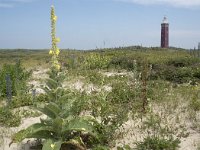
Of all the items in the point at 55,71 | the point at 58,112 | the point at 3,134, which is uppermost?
the point at 55,71

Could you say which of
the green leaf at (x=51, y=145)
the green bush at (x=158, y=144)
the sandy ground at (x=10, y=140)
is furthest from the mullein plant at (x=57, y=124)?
the green bush at (x=158, y=144)

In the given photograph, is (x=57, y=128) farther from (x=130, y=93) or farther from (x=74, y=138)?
(x=130, y=93)

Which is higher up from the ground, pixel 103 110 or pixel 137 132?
pixel 103 110

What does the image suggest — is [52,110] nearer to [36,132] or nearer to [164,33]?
[36,132]

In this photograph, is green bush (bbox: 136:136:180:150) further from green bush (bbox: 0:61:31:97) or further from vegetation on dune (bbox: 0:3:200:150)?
green bush (bbox: 0:61:31:97)

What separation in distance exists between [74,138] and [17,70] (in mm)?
5828

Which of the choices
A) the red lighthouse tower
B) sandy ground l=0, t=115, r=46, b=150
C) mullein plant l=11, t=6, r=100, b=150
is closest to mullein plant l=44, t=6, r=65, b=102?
mullein plant l=11, t=6, r=100, b=150

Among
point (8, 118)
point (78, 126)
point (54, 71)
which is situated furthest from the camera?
point (8, 118)


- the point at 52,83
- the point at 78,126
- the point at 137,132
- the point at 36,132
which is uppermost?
the point at 52,83

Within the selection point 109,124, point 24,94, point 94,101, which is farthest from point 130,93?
point 24,94

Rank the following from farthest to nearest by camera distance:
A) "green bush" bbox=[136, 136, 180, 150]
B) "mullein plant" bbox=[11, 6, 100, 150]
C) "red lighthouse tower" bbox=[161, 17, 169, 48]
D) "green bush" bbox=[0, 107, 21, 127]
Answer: "red lighthouse tower" bbox=[161, 17, 169, 48] < "green bush" bbox=[0, 107, 21, 127] < "green bush" bbox=[136, 136, 180, 150] < "mullein plant" bbox=[11, 6, 100, 150]

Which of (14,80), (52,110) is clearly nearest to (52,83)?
(52,110)

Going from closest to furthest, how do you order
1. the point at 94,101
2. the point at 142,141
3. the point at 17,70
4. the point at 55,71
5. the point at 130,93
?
1. the point at 55,71
2. the point at 142,141
3. the point at 94,101
4. the point at 130,93
5. the point at 17,70

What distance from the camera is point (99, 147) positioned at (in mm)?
6457
